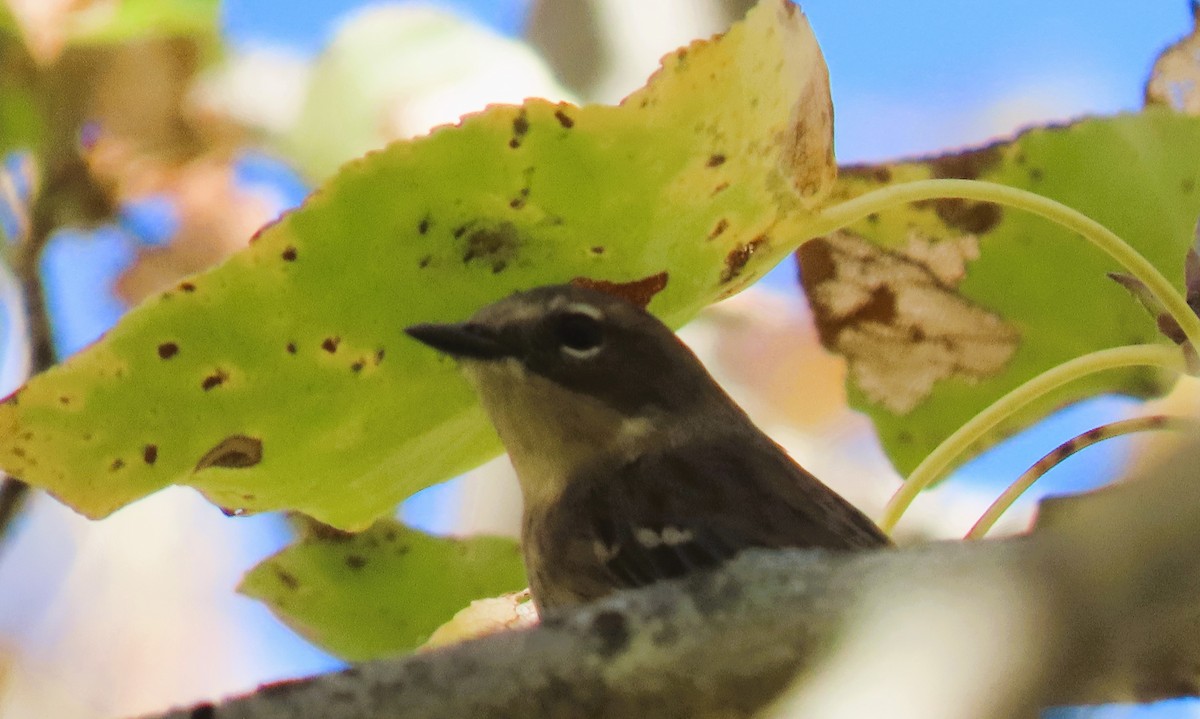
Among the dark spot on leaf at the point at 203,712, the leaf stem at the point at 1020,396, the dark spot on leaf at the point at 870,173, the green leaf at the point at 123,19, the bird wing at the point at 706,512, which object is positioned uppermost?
the green leaf at the point at 123,19

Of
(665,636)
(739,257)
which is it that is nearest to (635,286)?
(739,257)

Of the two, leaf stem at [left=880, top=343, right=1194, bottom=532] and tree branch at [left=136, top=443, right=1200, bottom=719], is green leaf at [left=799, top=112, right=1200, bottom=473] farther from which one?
tree branch at [left=136, top=443, right=1200, bottom=719]

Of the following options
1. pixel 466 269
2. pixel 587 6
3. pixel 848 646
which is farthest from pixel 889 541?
pixel 587 6

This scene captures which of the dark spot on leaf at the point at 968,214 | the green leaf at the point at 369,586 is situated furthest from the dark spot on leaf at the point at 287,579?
the dark spot on leaf at the point at 968,214

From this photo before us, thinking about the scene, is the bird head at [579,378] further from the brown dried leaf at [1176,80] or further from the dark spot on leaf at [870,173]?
the brown dried leaf at [1176,80]

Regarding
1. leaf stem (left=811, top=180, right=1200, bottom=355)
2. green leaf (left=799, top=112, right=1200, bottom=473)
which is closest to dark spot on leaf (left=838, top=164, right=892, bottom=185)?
green leaf (left=799, top=112, right=1200, bottom=473)
